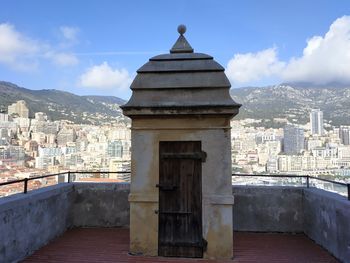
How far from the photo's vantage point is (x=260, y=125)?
47.0 meters

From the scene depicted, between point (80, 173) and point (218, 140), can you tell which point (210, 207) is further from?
point (80, 173)

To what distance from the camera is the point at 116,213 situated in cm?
818

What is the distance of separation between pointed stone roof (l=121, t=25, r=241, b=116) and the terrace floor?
2.48 meters

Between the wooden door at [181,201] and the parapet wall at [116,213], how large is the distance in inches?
88.7

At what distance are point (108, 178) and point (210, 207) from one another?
3.63 metres

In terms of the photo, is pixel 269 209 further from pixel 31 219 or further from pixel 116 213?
pixel 31 219

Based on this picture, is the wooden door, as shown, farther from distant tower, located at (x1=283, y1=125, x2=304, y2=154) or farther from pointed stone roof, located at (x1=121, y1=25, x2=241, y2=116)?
distant tower, located at (x1=283, y1=125, x2=304, y2=154)

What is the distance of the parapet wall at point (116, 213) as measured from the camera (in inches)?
215

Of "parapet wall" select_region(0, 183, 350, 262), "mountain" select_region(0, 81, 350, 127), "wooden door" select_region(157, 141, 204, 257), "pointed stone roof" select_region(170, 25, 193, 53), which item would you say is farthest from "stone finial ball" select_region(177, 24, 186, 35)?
"mountain" select_region(0, 81, 350, 127)

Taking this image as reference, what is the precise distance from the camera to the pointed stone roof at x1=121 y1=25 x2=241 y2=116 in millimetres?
5961

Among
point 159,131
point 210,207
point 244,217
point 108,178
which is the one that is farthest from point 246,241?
point 108,178

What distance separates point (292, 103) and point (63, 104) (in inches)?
1604

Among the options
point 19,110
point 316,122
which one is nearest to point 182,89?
point 316,122

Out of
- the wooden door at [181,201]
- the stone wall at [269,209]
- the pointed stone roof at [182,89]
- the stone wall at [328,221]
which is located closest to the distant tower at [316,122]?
the stone wall at [269,209]
